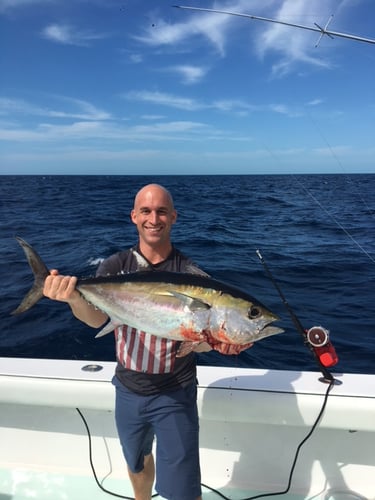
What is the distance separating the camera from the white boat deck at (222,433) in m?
2.77

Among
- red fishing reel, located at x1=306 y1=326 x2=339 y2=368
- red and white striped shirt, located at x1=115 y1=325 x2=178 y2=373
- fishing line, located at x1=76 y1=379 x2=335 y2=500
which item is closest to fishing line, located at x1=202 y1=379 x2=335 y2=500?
fishing line, located at x1=76 y1=379 x2=335 y2=500

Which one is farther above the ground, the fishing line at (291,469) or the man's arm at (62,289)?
the man's arm at (62,289)

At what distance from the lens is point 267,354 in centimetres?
568

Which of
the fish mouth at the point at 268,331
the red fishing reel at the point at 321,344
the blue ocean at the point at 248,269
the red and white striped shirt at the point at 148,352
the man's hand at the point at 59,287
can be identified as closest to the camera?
the fish mouth at the point at 268,331

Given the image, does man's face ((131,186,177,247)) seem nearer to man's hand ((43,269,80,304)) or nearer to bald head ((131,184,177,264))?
bald head ((131,184,177,264))

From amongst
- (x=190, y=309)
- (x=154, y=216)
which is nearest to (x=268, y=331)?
(x=190, y=309)

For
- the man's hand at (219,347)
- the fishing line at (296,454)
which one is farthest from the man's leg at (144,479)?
the man's hand at (219,347)

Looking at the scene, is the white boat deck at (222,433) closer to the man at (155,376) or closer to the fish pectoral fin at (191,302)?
the man at (155,376)

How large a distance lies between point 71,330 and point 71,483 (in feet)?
11.4

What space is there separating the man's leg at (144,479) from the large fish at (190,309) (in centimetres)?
112

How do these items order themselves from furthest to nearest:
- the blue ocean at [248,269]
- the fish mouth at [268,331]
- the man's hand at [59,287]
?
the blue ocean at [248,269]
the man's hand at [59,287]
the fish mouth at [268,331]

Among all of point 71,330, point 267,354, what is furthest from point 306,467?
point 71,330

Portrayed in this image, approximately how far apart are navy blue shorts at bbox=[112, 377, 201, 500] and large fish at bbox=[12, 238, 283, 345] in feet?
1.58

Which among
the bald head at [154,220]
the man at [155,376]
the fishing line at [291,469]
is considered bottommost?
the fishing line at [291,469]
